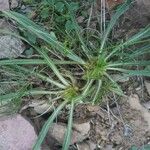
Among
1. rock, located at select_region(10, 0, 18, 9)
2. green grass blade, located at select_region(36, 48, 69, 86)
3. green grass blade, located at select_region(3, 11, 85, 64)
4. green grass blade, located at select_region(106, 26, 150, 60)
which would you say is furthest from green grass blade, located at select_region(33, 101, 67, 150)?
rock, located at select_region(10, 0, 18, 9)

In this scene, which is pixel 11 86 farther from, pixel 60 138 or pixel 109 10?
pixel 109 10

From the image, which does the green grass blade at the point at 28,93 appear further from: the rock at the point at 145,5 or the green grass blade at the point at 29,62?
the rock at the point at 145,5

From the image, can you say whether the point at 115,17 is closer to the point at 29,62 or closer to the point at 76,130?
the point at 29,62

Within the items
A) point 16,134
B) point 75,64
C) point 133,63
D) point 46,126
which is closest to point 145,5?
point 133,63

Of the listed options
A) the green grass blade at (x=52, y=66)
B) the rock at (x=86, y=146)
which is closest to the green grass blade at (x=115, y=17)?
the green grass blade at (x=52, y=66)

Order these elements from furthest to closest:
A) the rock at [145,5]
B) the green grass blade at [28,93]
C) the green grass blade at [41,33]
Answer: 1. the rock at [145,5]
2. the green grass blade at [28,93]
3. the green grass blade at [41,33]

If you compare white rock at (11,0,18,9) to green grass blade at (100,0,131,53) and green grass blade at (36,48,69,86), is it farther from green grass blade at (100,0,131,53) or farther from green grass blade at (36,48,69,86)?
green grass blade at (100,0,131,53)
